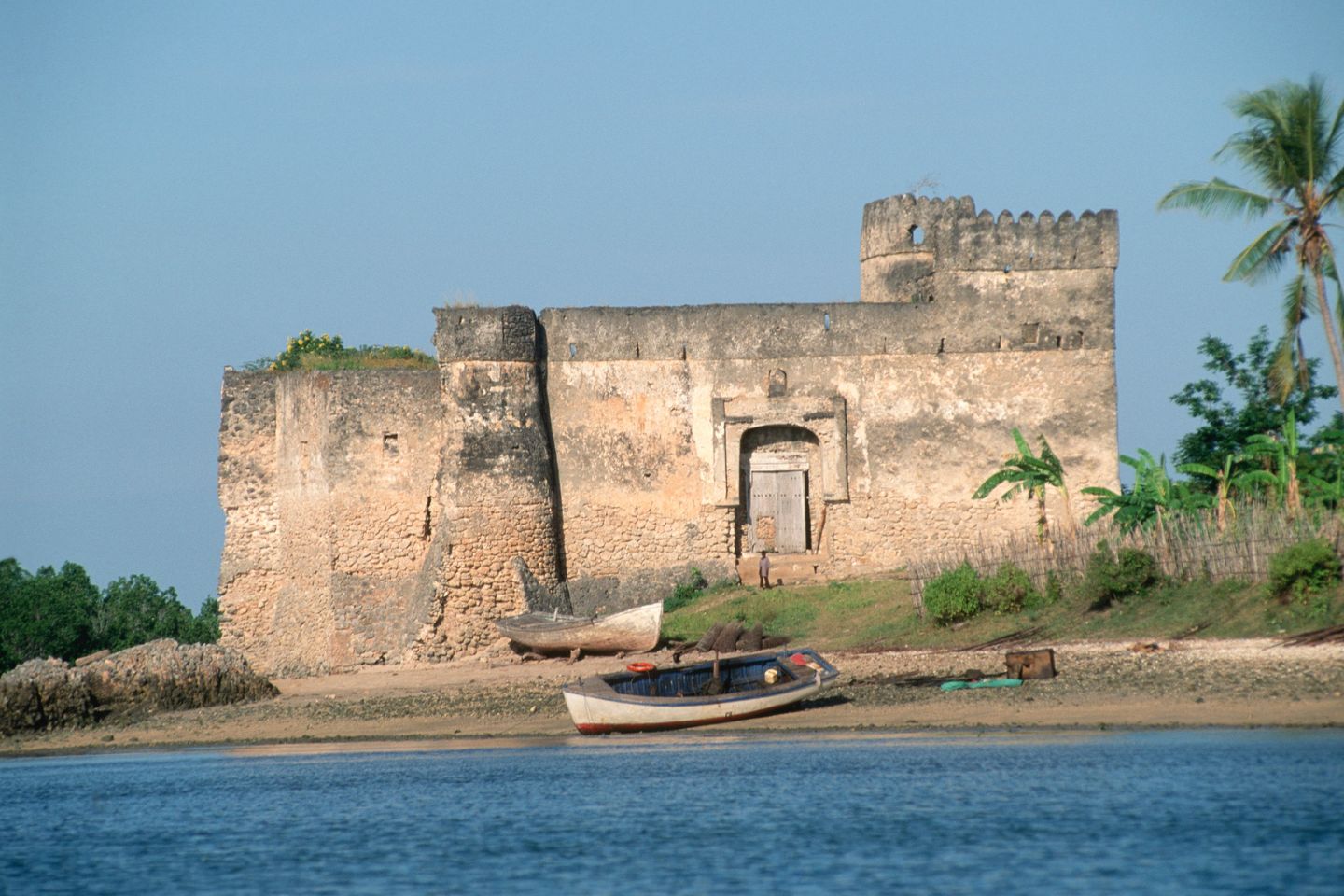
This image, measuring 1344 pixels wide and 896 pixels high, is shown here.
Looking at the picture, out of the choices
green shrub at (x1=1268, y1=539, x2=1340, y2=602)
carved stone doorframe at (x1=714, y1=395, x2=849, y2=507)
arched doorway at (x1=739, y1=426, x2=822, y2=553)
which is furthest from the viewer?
arched doorway at (x1=739, y1=426, x2=822, y2=553)

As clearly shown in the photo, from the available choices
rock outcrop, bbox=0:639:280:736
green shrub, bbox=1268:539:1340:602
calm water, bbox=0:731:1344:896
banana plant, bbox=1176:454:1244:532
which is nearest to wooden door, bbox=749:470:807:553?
banana plant, bbox=1176:454:1244:532

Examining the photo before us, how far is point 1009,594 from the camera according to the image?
23.2 meters

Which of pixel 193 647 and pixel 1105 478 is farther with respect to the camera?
pixel 1105 478

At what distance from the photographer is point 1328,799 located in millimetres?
14078

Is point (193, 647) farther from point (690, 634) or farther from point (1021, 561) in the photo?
point (1021, 561)

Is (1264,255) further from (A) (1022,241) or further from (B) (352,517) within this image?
(B) (352,517)

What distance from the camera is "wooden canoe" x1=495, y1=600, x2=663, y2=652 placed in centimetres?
2431

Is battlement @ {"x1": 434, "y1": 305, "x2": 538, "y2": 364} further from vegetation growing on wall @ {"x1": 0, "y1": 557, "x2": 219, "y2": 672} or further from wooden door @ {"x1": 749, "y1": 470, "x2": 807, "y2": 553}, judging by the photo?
vegetation growing on wall @ {"x1": 0, "y1": 557, "x2": 219, "y2": 672}

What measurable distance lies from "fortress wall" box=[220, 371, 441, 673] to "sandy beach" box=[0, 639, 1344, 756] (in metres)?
0.91

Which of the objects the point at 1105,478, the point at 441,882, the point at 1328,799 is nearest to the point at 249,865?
the point at 441,882

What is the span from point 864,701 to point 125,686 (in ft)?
32.4

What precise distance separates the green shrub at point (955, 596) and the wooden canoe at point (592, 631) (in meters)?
3.44

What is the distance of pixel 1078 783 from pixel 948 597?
764 centimetres

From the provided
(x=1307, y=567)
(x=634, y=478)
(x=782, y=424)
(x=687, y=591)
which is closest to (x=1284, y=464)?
(x=1307, y=567)
